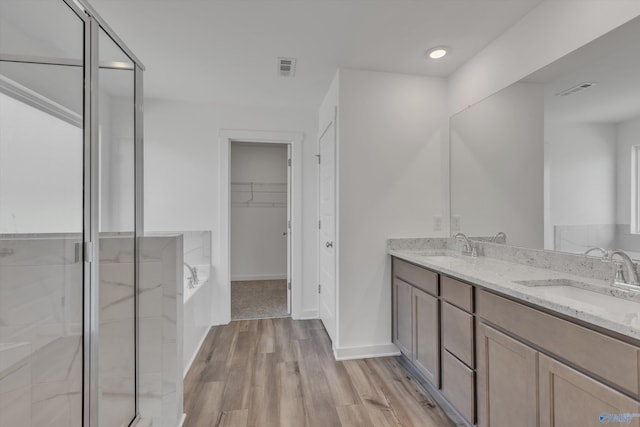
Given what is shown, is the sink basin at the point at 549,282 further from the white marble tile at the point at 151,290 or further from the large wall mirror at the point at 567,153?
the white marble tile at the point at 151,290

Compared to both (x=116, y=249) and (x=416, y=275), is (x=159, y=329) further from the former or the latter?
(x=416, y=275)

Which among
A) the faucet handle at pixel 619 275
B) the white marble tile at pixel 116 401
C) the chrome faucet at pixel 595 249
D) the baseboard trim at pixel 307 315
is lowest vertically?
the baseboard trim at pixel 307 315

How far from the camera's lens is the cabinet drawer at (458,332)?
1535mm

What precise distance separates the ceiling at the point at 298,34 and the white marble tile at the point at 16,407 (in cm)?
197

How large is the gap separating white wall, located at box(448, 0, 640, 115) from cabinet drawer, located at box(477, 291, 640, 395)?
1.38 meters

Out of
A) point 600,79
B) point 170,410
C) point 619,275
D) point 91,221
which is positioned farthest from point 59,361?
point 600,79

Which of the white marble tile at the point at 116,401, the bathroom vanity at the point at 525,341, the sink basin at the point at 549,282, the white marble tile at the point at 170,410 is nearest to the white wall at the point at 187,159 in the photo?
the white marble tile at the point at 170,410

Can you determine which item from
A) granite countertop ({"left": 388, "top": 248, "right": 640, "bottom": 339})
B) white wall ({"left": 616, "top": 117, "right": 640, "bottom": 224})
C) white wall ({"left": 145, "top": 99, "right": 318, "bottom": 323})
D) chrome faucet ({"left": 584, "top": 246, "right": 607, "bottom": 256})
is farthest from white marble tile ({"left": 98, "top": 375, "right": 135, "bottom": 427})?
white wall ({"left": 616, "top": 117, "right": 640, "bottom": 224})

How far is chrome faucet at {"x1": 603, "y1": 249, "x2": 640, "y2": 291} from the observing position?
1.22m

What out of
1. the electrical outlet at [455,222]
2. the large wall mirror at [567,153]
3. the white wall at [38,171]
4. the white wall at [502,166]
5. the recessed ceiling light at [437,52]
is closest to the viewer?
the white wall at [38,171]

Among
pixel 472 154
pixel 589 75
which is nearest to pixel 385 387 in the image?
pixel 472 154

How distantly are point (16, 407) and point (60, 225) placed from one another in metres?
0.64

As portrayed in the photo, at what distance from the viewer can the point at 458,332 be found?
163cm

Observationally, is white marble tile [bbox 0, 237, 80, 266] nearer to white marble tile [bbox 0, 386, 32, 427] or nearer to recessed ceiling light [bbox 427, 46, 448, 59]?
white marble tile [bbox 0, 386, 32, 427]
